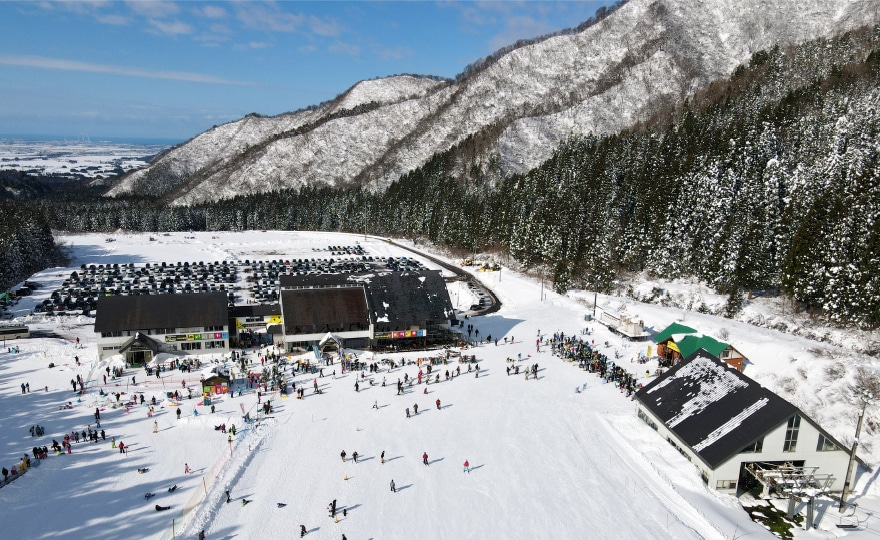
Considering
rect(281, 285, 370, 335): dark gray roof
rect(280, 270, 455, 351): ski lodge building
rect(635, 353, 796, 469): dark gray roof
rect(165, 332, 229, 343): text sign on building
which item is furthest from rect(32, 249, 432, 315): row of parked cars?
rect(635, 353, 796, 469): dark gray roof

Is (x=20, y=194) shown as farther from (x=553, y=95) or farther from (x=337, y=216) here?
(x=553, y=95)

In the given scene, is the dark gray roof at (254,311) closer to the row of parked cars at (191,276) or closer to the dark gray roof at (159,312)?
the dark gray roof at (159,312)

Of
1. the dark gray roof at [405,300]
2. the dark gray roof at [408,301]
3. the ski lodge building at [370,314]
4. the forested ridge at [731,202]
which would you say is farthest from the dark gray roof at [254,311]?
the forested ridge at [731,202]

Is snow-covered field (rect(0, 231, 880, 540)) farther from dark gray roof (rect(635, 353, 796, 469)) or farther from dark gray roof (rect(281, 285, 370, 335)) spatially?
dark gray roof (rect(281, 285, 370, 335))

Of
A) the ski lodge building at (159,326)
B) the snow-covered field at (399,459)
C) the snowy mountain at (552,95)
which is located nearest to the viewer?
the snow-covered field at (399,459)

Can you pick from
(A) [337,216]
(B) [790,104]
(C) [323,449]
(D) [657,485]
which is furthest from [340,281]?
(A) [337,216]

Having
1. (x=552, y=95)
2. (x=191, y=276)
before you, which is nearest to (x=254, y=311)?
(x=191, y=276)

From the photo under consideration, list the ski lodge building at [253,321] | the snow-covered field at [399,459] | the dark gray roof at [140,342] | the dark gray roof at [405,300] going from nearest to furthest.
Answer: the snow-covered field at [399,459] → the dark gray roof at [140,342] → the dark gray roof at [405,300] → the ski lodge building at [253,321]

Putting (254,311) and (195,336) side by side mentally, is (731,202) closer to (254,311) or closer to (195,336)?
(254,311)
